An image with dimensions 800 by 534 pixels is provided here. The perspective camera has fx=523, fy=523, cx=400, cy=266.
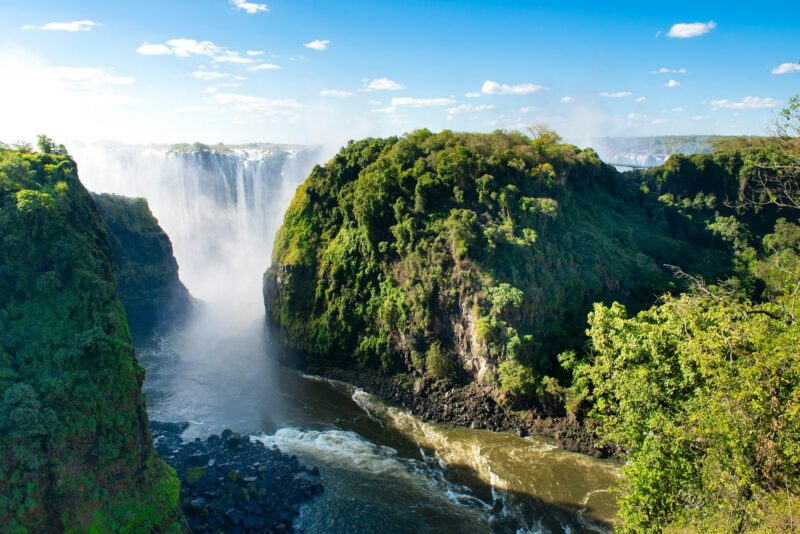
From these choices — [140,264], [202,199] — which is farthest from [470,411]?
[202,199]

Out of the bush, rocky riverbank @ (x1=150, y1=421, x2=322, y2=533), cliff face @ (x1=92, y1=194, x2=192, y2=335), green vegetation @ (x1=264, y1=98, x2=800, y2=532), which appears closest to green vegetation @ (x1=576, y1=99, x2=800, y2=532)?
green vegetation @ (x1=264, y1=98, x2=800, y2=532)

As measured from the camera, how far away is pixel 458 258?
30.8 meters

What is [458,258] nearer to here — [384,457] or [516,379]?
[516,379]

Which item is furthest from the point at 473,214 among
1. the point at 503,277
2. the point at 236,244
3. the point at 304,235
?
the point at 236,244

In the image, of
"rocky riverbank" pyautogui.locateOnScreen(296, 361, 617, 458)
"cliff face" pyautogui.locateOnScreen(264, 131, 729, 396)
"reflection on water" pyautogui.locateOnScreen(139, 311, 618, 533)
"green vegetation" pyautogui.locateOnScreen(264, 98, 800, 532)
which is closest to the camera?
"green vegetation" pyautogui.locateOnScreen(264, 98, 800, 532)

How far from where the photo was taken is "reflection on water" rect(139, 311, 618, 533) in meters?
20.9

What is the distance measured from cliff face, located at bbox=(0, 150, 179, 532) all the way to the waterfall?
117 feet

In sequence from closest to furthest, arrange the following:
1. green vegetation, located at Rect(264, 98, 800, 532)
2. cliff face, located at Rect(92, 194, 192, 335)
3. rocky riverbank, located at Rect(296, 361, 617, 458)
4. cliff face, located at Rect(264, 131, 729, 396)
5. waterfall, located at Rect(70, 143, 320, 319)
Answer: green vegetation, located at Rect(264, 98, 800, 532)
rocky riverbank, located at Rect(296, 361, 617, 458)
cliff face, located at Rect(264, 131, 729, 396)
cliff face, located at Rect(92, 194, 192, 335)
waterfall, located at Rect(70, 143, 320, 319)

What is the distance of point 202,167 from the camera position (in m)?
55.3

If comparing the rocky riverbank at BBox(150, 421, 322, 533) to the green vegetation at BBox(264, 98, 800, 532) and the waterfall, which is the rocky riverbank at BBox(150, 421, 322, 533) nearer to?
the green vegetation at BBox(264, 98, 800, 532)

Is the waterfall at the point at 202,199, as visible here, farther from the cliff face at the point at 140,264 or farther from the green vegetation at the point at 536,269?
the green vegetation at the point at 536,269

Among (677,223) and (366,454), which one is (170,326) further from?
(677,223)

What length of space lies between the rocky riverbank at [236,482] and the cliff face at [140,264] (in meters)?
20.4

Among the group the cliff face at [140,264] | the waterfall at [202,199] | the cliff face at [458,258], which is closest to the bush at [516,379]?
the cliff face at [458,258]
